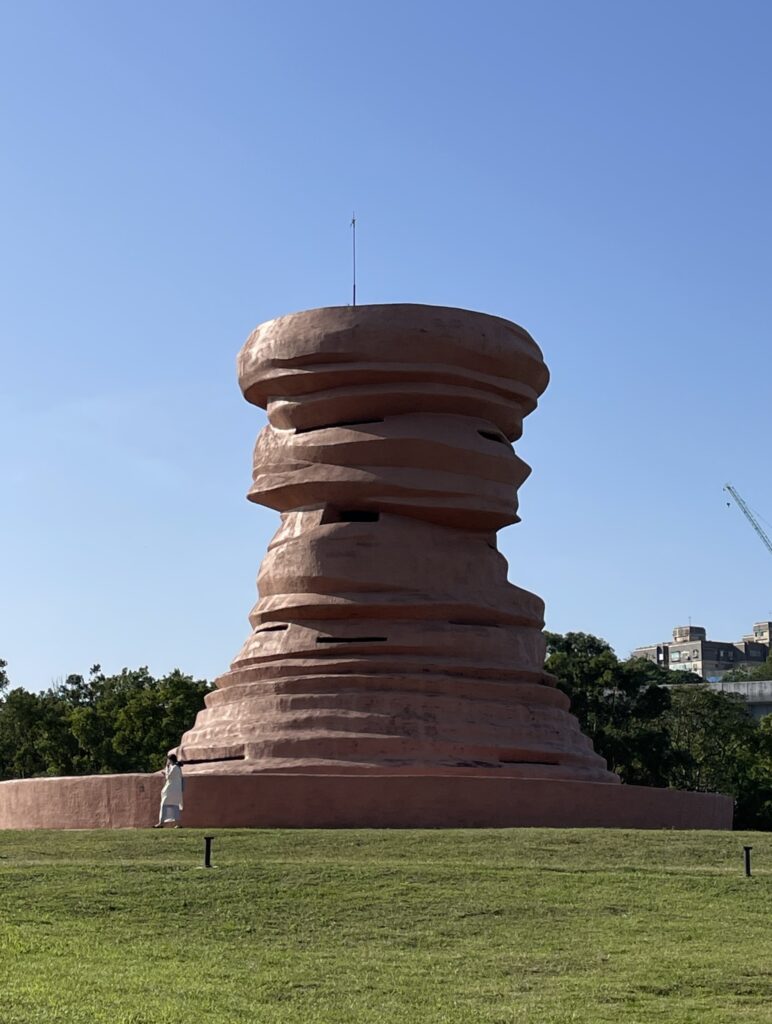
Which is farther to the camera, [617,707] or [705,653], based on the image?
[705,653]

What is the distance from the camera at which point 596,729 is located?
46688 millimetres

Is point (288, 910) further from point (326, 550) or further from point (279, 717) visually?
point (326, 550)

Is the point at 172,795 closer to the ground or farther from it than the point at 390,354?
closer to the ground

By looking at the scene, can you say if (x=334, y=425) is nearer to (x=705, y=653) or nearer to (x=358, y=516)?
(x=358, y=516)

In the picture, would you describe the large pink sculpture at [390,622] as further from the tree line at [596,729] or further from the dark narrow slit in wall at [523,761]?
the tree line at [596,729]

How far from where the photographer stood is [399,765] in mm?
24922

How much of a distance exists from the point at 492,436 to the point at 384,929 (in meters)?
14.8

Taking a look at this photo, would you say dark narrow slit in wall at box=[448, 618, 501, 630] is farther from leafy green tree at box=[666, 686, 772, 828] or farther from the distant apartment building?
the distant apartment building

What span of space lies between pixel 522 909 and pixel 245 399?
15864 mm

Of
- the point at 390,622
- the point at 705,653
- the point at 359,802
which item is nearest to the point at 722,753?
the point at 390,622

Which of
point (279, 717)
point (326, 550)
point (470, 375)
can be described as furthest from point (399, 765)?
point (470, 375)

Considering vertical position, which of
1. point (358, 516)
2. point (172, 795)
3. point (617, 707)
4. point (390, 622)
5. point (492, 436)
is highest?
point (492, 436)

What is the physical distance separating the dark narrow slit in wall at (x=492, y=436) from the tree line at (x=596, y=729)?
62.9 ft

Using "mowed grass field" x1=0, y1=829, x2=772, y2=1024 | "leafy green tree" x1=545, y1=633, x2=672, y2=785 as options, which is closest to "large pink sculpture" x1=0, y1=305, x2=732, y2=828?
"mowed grass field" x1=0, y1=829, x2=772, y2=1024
